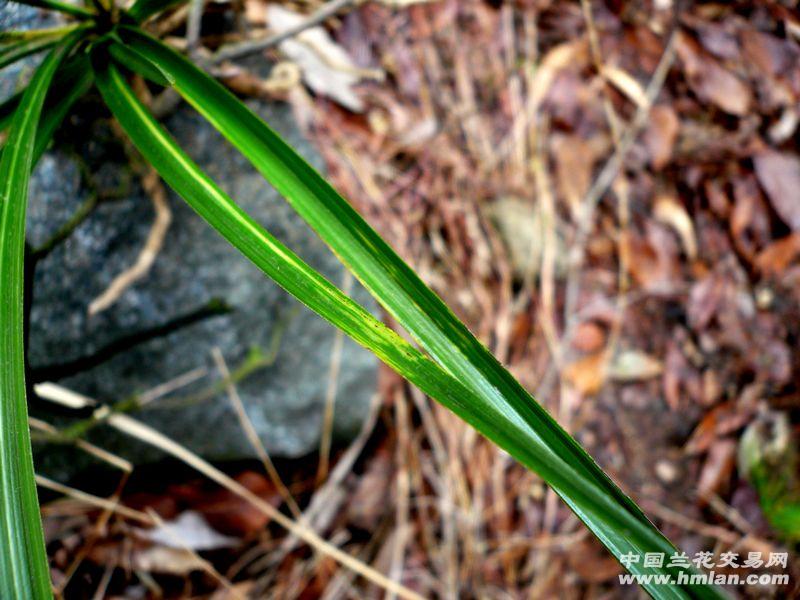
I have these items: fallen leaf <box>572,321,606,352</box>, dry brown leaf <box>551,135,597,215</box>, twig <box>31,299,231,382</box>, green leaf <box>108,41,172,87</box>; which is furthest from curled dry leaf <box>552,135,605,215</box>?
green leaf <box>108,41,172,87</box>

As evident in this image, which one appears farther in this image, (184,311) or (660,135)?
(660,135)

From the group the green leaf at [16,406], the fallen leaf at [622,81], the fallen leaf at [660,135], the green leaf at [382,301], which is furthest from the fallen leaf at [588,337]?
the green leaf at [16,406]

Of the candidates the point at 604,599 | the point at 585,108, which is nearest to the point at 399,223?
the point at 585,108

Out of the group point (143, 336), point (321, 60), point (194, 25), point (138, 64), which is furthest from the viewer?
point (321, 60)

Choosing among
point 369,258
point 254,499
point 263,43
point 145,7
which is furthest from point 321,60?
point 254,499

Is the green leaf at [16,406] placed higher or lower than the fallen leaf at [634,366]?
higher

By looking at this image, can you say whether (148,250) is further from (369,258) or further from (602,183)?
(602,183)

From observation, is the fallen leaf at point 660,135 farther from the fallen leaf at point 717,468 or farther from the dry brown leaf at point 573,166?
the fallen leaf at point 717,468

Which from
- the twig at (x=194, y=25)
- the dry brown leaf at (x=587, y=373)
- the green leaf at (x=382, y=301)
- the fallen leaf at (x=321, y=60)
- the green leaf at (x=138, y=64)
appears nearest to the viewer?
the green leaf at (x=382, y=301)
